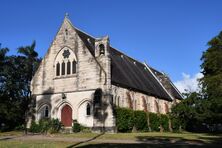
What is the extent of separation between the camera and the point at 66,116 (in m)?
40.8

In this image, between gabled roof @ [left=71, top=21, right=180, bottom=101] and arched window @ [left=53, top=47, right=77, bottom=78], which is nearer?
arched window @ [left=53, top=47, right=77, bottom=78]

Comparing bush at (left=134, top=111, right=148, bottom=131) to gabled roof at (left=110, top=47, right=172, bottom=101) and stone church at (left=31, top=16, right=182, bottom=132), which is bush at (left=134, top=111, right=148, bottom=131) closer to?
stone church at (left=31, top=16, right=182, bottom=132)

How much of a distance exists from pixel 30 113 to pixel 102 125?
11.0 meters

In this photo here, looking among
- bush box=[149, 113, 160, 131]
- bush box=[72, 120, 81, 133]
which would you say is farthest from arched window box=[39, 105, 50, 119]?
bush box=[149, 113, 160, 131]

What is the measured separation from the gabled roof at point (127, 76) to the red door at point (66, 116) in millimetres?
6308

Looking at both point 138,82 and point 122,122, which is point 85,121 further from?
point 138,82

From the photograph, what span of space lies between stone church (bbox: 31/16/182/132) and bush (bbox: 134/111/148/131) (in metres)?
1.79

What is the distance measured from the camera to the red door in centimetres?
4034

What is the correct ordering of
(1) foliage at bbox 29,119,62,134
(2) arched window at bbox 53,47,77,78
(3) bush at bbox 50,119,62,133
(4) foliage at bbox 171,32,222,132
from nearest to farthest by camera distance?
(4) foliage at bbox 171,32,222,132 → (3) bush at bbox 50,119,62,133 → (1) foliage at bbox 29,119,62,134 → (2) arched window at bbox 53,47,77,78

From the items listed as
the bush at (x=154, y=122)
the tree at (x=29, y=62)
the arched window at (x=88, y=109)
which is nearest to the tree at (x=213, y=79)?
the bush at (x=154, y=122)

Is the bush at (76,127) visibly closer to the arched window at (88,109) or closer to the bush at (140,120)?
the arched window at (88,109)

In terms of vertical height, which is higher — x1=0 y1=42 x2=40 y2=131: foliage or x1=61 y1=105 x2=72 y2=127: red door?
x1=0 y1=42 x2=40 y2=131: foliage

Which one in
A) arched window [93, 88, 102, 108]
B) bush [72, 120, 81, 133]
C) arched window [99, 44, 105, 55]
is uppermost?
arched window [99, 44, 105, 55]

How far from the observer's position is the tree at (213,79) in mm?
37312
